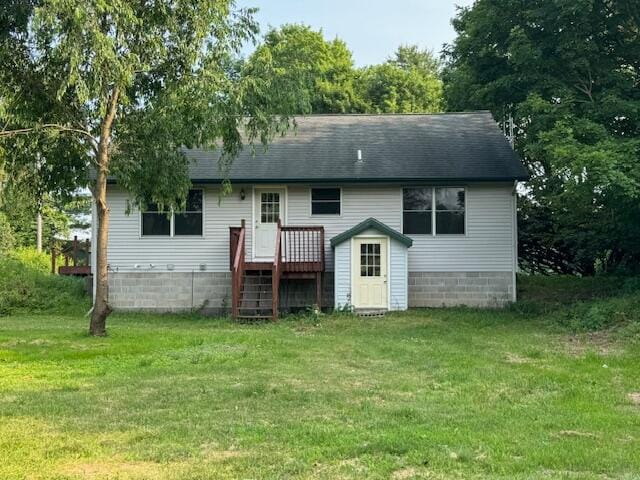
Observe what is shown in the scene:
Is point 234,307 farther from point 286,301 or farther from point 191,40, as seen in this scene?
point 191,40

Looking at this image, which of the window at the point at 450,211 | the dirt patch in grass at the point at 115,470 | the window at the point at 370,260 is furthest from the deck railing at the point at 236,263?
the dirt patch in grass at the point at 115,470

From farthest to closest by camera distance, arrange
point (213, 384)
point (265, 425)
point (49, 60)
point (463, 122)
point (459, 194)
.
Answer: point (463, 122), point (459, 194), point (49, 60), point (213, 384), point (265, 425)

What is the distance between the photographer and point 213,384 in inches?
287

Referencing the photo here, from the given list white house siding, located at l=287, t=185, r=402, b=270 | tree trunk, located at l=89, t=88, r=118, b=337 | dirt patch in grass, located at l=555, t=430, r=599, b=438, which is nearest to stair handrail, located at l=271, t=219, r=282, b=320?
white house siding, located at l=287, t=185, r=402, b=270

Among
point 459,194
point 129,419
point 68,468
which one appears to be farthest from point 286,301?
point 68,468

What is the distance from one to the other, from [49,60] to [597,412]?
9.98 meters

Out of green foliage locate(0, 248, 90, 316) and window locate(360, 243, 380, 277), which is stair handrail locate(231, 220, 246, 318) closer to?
window locate(360, 243, 380, 277)

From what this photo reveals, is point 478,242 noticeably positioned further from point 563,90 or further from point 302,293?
point 302,293

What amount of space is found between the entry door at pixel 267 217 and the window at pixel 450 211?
4.23m

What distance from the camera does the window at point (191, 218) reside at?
660 inches

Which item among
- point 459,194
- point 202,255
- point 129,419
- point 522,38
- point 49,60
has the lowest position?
point 129,419

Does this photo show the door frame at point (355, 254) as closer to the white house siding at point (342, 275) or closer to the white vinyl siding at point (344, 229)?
the white house siding at point (342, 275)

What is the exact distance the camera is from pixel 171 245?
658 inches

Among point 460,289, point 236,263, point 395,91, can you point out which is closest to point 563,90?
point 460,289
